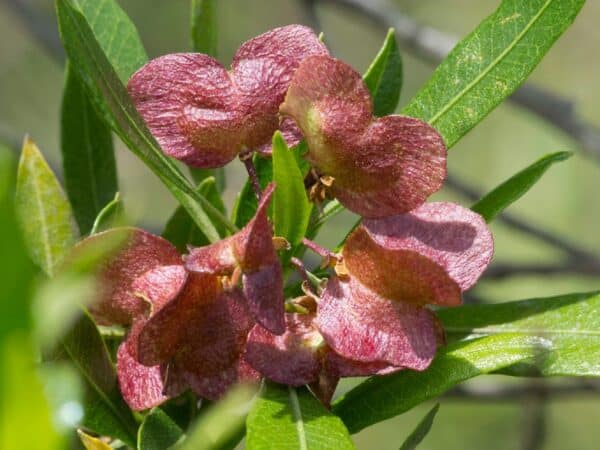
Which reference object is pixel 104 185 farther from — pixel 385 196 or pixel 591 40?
pixel 591 40

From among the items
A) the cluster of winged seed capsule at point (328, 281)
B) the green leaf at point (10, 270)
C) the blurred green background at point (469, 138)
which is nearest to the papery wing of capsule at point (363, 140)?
the cluster of winged seed capsule at point (328, 281)

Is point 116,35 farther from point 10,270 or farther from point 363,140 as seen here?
point 10,270

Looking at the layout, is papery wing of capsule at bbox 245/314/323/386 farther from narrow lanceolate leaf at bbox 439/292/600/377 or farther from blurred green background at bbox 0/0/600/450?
blurred green background at bbox 0/0/600/450

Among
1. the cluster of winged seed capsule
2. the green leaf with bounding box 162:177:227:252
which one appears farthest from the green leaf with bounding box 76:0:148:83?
the cluster of winged seed capsule

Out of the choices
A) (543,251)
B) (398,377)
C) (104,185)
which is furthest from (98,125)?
(543,251)

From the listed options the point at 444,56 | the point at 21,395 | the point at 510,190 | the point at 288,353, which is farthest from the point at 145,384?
the point at 444,56

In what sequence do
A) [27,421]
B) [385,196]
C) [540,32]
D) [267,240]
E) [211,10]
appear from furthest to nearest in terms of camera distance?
[211,10] → [540,32] → [385,196] → [267,240] → [27,421]

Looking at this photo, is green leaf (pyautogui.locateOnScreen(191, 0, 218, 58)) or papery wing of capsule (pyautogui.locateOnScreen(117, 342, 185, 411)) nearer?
papery wing of capsule (pyautogui.locateOnScreen(117, 342, 185, 411))

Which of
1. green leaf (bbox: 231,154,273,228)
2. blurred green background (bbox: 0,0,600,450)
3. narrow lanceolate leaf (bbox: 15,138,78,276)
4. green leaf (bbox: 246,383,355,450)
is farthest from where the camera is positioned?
blurred green background (bbox: 0,0,600,450)
